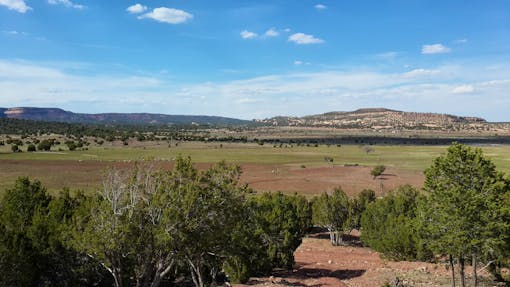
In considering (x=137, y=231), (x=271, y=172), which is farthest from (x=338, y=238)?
(x=271, y=172)

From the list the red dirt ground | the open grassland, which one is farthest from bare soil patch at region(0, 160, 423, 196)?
the red dirt ground

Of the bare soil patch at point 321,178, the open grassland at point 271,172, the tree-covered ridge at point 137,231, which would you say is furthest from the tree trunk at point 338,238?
the bare soil patch at point 321,178

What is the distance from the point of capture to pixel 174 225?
1536cm

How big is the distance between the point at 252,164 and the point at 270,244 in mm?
83967

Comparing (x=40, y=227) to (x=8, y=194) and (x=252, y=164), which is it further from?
(x=252, y=164)

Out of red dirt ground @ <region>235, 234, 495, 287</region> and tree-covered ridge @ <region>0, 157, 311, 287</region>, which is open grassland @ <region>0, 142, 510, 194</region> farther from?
tree-covered ridge @ <region>0, 157, 311, 287</region>

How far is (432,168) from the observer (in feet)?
66.9

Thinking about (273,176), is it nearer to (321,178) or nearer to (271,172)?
(271,172)

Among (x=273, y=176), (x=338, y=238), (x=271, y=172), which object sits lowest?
(x=338, y=238)

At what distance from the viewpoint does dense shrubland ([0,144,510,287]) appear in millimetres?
15641

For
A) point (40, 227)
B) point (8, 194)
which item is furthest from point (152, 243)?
point (8, 194)

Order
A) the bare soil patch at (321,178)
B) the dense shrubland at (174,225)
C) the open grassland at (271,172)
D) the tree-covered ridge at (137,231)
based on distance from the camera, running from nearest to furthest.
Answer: the tree-covered ridge at (137,231)
the dense shrubland at (174,225)
the open grassland at (271,172)
the bare soil patch at (321,178)

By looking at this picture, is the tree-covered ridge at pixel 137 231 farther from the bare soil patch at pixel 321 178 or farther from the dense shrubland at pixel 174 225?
the bare soil patch at pixel 321 178

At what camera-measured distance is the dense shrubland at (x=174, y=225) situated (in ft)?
51.3
